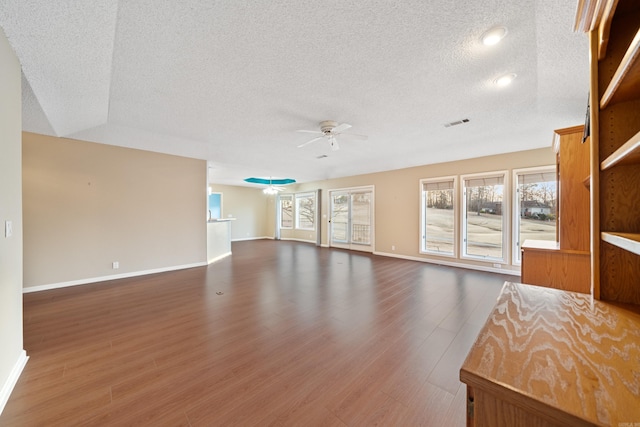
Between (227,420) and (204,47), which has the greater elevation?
(204,47)

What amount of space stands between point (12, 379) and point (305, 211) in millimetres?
8512

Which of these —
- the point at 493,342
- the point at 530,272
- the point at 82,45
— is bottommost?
the point at 530,272

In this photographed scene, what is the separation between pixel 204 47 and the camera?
2.01 m

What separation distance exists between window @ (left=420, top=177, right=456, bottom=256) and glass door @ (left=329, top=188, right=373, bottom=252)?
5.36ft

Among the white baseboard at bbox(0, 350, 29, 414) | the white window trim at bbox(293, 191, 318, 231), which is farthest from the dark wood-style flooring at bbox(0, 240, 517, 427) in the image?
the white window trim at bbox(293, 191, 318, 231)

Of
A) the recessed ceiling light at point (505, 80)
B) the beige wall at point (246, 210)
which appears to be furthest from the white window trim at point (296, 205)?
the recessed ceiling light at point (505, 80)

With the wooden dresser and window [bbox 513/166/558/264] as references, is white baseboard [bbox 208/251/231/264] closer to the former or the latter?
the wooden dresser

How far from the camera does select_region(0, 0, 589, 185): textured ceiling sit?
1.64 m

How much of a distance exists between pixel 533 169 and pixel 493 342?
536cm

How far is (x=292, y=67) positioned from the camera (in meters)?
2.26

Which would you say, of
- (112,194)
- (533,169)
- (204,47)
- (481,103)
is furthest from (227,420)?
(533,169)

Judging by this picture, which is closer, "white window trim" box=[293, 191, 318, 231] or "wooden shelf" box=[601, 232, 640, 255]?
"wooden shelf" box=[601, 232, 640, 255]

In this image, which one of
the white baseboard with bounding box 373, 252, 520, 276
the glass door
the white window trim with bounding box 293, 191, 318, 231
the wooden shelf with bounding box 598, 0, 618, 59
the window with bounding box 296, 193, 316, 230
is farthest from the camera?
the window with bounding box 296, 193, 316, 230

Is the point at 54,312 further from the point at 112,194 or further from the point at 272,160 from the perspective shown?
the point at 272,160
